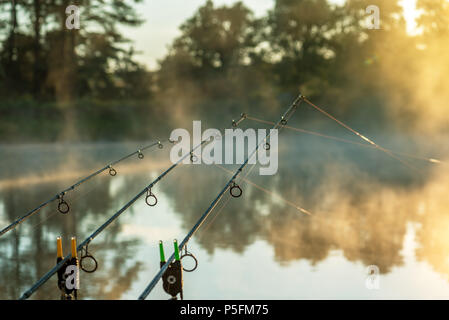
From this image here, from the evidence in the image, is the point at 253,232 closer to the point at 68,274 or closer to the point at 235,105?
the point at 68,274

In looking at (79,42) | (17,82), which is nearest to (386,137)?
(79,42)

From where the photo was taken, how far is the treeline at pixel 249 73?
A: 41844mm

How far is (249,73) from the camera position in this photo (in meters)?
45.8

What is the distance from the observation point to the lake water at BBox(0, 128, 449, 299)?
12.8 m

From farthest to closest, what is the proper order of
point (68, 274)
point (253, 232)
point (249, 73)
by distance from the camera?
point (249, 73) < point (253, 232) < point (68, 274)

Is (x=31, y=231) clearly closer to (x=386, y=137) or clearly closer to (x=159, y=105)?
(x=159, y=105)

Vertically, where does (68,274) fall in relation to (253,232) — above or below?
above

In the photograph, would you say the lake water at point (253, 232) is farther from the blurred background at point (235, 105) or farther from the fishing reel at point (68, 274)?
the fishing reel at point (68, 274)

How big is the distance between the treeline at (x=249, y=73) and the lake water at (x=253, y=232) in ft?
28.3

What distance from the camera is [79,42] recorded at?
40.5 metres

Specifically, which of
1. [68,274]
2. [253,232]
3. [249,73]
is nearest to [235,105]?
[249,73]

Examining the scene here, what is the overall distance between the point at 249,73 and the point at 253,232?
96.5 feet

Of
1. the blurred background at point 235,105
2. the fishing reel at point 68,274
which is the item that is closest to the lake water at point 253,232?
the blurred background at point 235,105

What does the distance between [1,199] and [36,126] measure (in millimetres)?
17707
